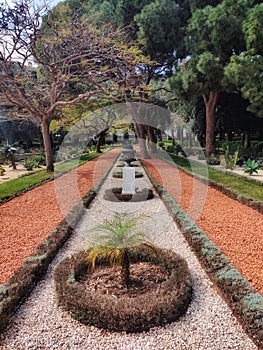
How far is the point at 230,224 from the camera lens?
18.3ft

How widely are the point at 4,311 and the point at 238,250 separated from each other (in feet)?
10.4

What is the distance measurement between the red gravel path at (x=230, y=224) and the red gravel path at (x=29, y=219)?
2854 millimetres

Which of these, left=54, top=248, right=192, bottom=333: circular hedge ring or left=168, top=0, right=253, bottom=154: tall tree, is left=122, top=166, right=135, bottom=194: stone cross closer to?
left=54, top=248, right=192, bottom=333: circular hedge ring

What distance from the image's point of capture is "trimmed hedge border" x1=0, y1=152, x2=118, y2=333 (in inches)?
112

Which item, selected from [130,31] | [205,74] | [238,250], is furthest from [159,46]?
[238,250]

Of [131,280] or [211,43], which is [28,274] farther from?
[211,43]

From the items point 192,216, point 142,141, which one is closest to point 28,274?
point 192,216

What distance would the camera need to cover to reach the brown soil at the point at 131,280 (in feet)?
10.7

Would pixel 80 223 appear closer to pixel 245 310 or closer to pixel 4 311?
pixel 4 311

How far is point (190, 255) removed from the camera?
169 inches

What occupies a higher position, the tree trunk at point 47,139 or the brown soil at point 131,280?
the tree trunk at point 47,139

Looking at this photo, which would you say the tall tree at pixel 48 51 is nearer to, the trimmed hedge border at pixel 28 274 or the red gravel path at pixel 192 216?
the red gravel path at pixel 192 216

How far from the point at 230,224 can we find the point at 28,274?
12.3 feet

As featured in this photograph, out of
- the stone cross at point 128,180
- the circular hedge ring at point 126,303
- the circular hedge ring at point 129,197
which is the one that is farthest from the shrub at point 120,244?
the stone cross at point 128,180
